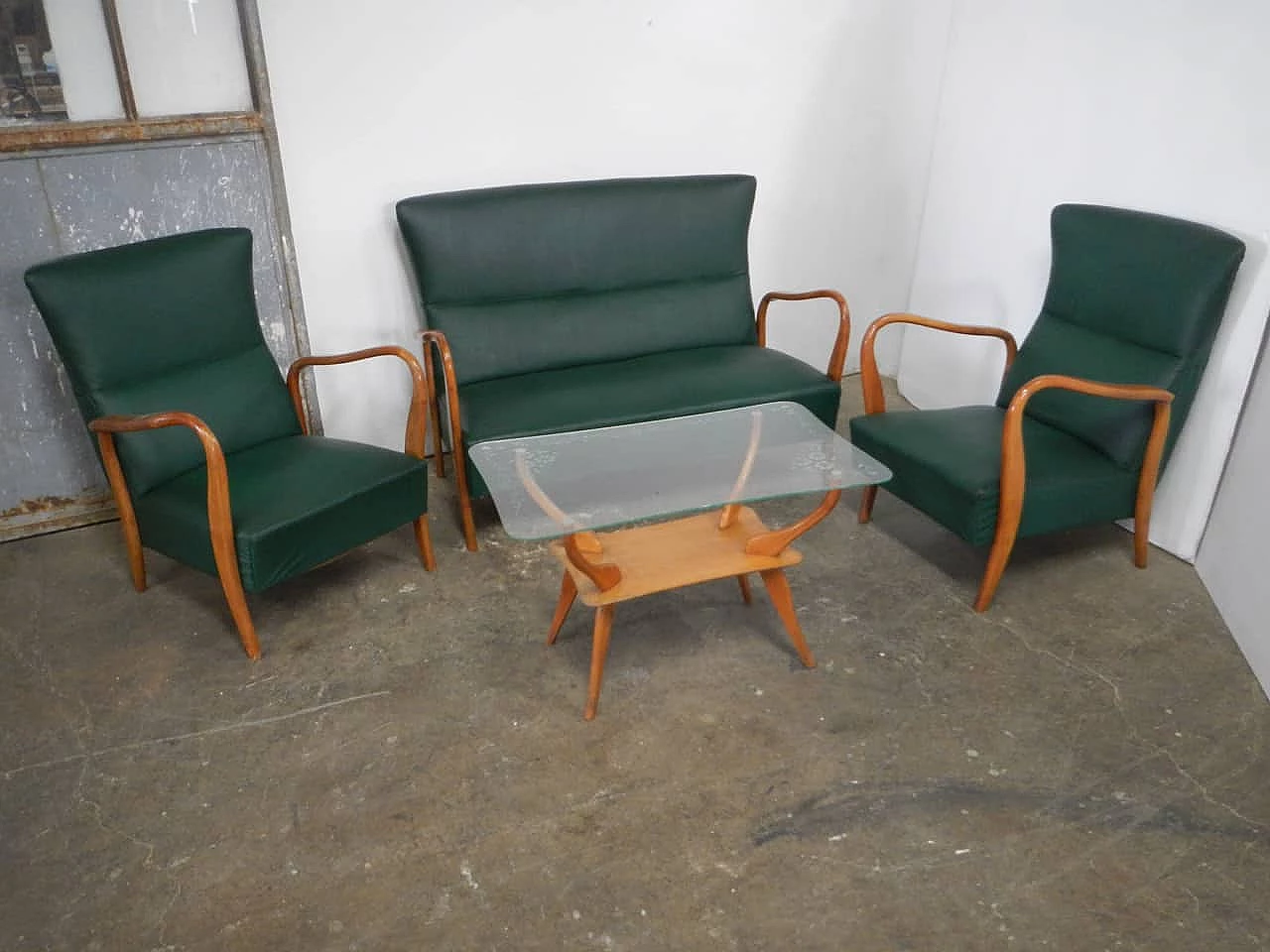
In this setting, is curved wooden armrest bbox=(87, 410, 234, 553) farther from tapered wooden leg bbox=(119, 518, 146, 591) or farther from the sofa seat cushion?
the sofa seat cushion

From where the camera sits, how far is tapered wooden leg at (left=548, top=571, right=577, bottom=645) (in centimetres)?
252

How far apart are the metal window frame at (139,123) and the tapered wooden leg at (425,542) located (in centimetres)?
128

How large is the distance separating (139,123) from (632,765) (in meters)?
2.27

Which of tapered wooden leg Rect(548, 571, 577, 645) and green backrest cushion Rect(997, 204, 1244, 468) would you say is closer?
tapered wooden leg Rect(548, 571, 577, 645)

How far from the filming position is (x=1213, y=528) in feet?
9.62

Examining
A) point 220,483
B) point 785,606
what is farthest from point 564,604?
point 220,483

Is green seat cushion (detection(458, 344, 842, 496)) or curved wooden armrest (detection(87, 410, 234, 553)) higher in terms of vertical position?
curved wooden armrest (detection(87, 410, 234, 553))

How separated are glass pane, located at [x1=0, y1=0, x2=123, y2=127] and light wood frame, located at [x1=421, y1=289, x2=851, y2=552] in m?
1.14

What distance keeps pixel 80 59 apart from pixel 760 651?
2.50 meters

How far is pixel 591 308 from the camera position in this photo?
3.46 m

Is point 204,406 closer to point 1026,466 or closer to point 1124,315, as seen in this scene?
point 1026,466

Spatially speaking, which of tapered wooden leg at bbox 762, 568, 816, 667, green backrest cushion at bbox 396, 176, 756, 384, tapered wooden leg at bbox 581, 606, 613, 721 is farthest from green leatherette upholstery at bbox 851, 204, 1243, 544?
tapered wooden leg at bbox 581, 606, 613, 721

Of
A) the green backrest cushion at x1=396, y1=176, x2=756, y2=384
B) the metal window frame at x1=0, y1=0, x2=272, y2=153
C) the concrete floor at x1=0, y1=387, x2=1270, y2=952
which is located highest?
the metal window frame at x1=0, y1=0, x2=272, y2=153

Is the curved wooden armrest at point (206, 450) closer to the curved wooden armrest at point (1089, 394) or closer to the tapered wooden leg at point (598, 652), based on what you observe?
the tapered wooden leg at point (598, 652)
